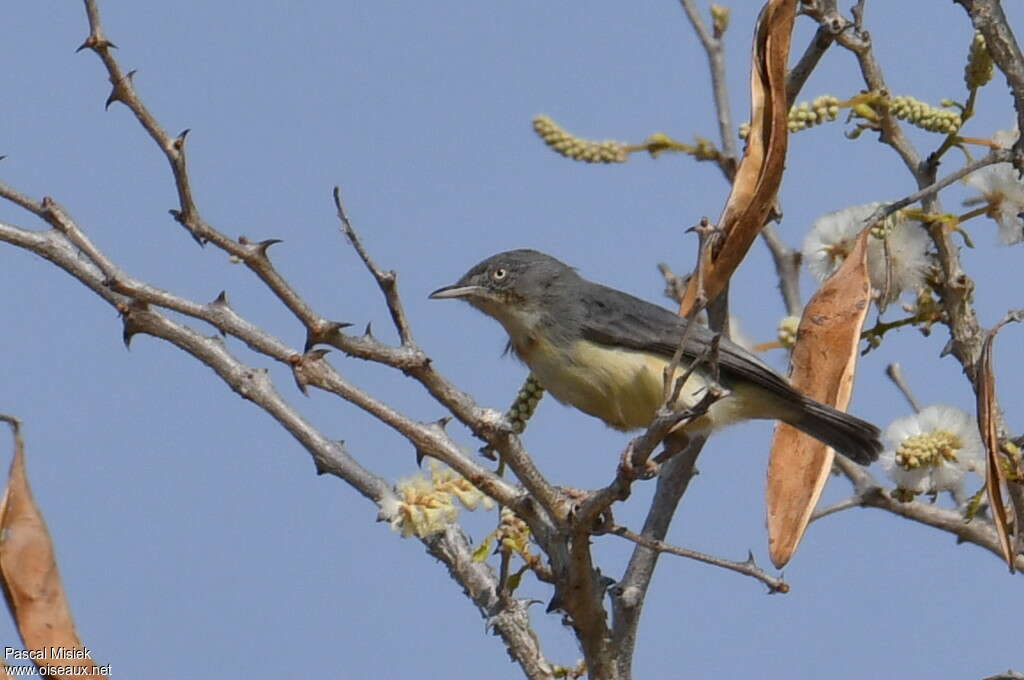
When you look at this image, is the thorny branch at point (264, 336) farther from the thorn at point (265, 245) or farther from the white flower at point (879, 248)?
the white flower at point (879, 248)

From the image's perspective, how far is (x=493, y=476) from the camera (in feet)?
12.4

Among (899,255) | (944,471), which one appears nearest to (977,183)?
(899,255)

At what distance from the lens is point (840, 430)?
5141 mm

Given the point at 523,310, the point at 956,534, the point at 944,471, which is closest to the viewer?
the point at 944,471

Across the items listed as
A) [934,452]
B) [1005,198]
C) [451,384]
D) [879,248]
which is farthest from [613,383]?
[451,384]

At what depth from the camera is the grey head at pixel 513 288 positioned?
20.4ft

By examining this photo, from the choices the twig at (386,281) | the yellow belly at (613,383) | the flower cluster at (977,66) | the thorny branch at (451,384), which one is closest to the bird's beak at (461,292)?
the yellow belly at (613,383)

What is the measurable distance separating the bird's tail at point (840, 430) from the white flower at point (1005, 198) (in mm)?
785

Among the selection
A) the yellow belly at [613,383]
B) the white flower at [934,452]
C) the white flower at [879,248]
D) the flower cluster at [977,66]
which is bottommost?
the white flower at [934,452]

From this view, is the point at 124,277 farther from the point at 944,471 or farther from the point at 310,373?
the point at 944,471

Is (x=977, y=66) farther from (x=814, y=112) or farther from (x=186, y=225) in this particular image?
(x=186, y=225)

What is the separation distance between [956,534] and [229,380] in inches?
114

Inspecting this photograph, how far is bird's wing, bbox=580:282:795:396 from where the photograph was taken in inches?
218

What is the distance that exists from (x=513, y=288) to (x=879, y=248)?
1749mm
